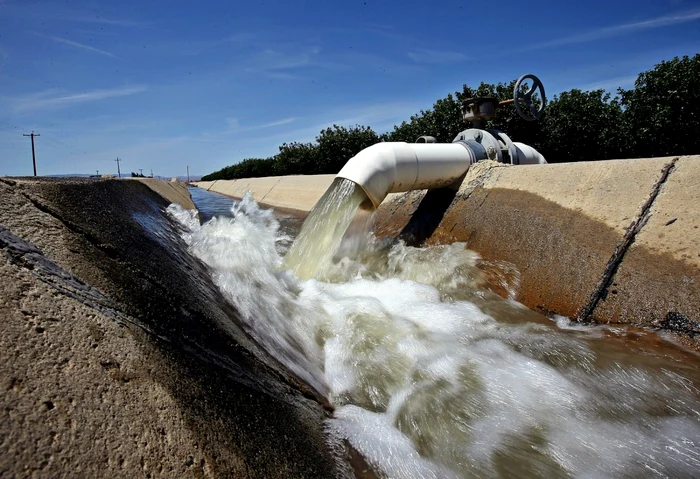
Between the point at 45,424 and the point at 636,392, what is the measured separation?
2275mm

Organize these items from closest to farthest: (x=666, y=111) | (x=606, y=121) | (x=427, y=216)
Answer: (x=427, y=216) < (x=666, y=111) < (x=606, y=121)

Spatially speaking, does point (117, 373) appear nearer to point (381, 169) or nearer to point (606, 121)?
point (381, 169)

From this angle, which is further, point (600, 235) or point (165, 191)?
point (165, 191)

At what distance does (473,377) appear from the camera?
2.08 metres

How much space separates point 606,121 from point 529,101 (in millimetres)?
13699

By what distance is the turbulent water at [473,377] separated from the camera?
1.58 metres

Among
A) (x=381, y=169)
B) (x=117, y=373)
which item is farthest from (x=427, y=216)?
(x=117, y=373)

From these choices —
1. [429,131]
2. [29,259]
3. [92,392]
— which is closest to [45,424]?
[92,392]

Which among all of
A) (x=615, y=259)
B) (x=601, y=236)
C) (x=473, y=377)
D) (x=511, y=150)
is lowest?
(x=473, y=377)

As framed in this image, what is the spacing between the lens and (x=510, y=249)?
132 inches

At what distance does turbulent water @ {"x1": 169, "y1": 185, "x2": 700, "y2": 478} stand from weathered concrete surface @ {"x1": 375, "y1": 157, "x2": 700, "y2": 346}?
186 millimetres

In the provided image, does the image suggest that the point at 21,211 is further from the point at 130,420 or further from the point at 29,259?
the point at 130,420

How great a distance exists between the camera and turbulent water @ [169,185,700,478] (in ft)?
5.19

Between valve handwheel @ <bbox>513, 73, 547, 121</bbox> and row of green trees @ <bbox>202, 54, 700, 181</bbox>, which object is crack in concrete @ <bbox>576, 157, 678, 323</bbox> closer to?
valve handwheel @ <bbox>513, 73, 547, 121</bbox>
